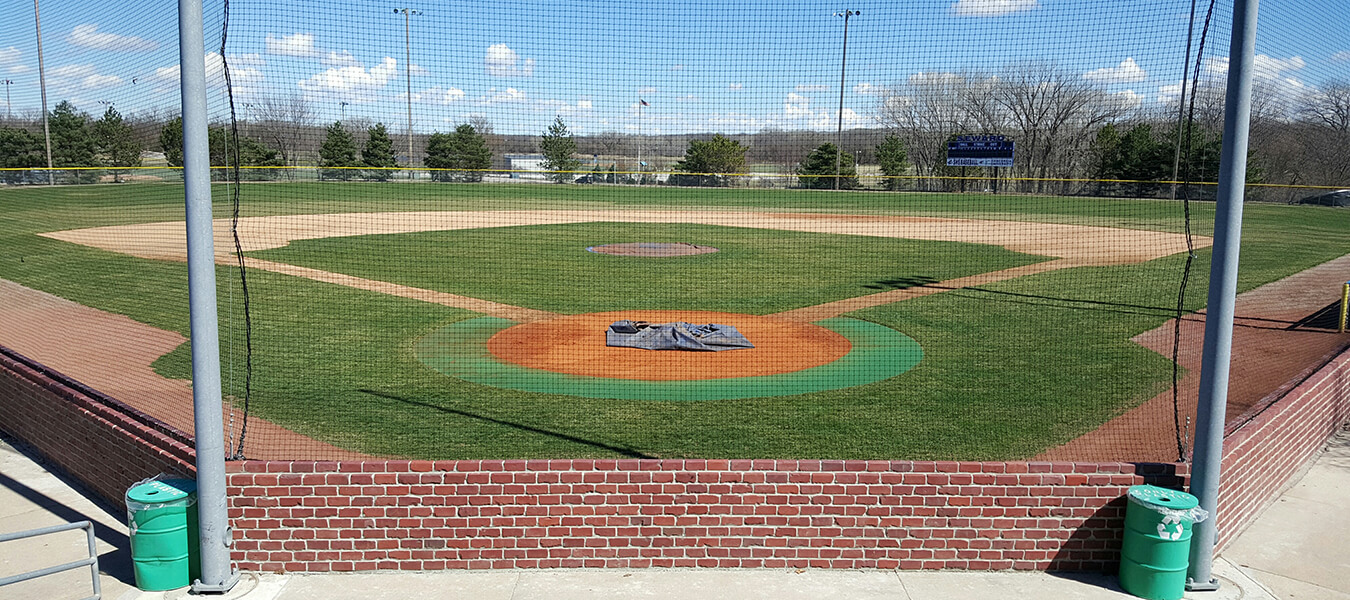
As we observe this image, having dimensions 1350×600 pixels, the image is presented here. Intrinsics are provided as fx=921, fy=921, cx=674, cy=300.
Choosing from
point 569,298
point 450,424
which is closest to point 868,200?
point 569,298

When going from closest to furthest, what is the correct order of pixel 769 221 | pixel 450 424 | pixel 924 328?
pixel 450 424, pixel 924 328, pixel 769 221

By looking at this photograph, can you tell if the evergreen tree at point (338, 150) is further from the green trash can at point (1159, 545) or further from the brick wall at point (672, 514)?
the green trash can at point (1159, 545)

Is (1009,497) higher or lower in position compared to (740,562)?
higher

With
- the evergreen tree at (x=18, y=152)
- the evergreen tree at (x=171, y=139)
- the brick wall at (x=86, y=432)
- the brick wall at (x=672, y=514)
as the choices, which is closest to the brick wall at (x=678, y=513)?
the brick wall at (x=672, y=514)

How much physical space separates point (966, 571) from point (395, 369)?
725cm

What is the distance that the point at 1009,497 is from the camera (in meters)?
5.50

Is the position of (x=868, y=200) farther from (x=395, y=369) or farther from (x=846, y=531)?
(x=846, y=531)

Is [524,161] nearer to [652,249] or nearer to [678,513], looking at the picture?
[652,249]

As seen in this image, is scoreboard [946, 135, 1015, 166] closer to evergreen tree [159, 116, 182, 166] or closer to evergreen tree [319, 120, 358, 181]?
evergreen tree [319, 120, 358, 181]

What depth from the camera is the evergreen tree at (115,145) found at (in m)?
27.2

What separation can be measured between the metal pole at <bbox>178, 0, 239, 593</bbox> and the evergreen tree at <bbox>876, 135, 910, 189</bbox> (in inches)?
538

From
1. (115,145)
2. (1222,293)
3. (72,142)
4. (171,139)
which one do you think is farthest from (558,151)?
(72,142)

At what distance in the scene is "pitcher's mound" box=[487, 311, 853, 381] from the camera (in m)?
10.6

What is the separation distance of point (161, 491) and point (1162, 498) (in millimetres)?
5837
